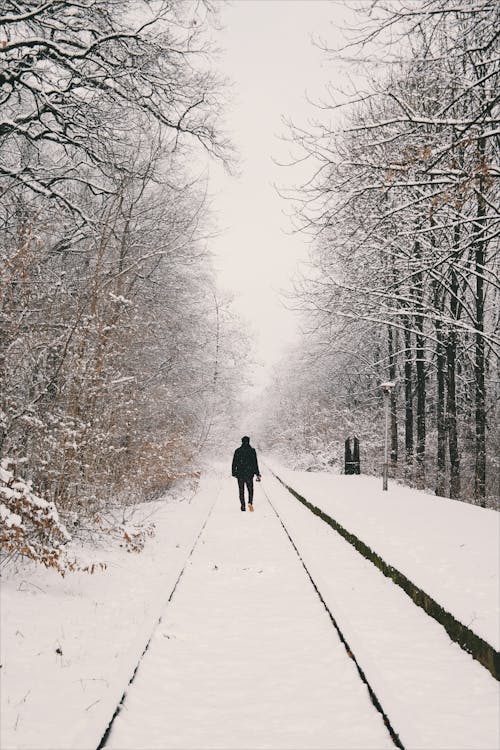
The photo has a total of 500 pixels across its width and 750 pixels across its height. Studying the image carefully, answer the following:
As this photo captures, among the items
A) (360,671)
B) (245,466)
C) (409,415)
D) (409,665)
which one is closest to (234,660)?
(360,671)

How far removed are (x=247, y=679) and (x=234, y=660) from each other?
1.32 feet

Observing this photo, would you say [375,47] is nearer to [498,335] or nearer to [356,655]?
[356,655]

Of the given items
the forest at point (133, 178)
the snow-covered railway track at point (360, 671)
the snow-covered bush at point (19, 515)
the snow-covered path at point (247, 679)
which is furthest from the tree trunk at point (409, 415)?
the snow-covered bush at point (19, 515)

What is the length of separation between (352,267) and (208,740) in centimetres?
1442

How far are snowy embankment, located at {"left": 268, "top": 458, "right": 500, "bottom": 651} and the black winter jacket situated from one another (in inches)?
75.9

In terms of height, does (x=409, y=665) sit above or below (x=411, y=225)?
below

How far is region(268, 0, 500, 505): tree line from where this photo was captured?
7.65m

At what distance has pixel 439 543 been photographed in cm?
887

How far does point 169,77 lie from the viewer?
939 centimetres

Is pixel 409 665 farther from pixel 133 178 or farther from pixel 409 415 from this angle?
pixel 409 415

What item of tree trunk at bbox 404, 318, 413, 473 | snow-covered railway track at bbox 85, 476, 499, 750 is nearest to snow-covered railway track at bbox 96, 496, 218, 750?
snow-covered railway track at bbox 85, 476, 499, 750

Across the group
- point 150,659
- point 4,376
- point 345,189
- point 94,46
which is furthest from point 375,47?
point 150,659

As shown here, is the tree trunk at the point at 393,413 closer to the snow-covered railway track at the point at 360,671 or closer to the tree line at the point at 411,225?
the tree line at the point at 411,225

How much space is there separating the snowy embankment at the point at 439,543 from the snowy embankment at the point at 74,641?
3.02m
